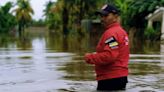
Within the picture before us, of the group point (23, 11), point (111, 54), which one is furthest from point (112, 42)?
point (23, 11)

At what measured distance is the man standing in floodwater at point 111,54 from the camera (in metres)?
6.84

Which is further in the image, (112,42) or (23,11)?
(23,11)

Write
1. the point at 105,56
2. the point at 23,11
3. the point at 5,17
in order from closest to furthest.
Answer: the point at 105,56 < the point at 5,17 < the point at 23,11

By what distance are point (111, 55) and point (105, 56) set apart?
3.5 inches

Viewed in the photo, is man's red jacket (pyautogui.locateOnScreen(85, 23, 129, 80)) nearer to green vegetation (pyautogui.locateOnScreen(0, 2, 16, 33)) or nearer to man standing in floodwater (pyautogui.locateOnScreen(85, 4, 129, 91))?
man standing in floodwater (pyautogui.locateOnScreen(85, 4, 129, 91))

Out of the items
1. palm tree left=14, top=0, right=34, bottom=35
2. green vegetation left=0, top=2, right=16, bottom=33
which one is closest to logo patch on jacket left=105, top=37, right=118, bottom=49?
green vegetation left=0, top=2, right=16, bottom=33

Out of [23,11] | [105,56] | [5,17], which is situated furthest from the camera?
[23,11]

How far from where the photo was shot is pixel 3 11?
88000mm

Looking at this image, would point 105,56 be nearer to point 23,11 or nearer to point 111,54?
point 111,54

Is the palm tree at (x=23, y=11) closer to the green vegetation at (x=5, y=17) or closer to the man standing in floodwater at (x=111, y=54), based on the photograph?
the green vegetation at (x=5, y=17)

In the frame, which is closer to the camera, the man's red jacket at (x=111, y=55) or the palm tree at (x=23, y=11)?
the man's red jacket at (x=111, y=55)

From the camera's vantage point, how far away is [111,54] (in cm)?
682

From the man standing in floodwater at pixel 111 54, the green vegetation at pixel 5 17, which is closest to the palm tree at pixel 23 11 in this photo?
the green vegetation at pixel 5 17

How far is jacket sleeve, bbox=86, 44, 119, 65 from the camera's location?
6812mm
